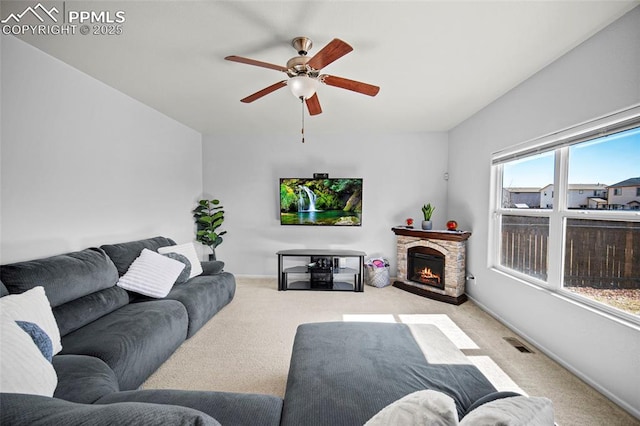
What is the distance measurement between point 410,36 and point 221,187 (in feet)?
12.4

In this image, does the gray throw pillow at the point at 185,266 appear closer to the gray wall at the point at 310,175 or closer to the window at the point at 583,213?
the gray wall at the point at 310,175

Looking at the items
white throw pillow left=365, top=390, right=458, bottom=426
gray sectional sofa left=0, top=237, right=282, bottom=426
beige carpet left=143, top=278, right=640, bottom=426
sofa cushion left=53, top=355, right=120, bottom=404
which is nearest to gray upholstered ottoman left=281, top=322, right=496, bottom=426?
gray sectional sofa left=0, top=237, right=282, bottom=426

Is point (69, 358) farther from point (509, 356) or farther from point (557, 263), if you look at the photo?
point (557, 263)

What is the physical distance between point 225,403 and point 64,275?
167cm

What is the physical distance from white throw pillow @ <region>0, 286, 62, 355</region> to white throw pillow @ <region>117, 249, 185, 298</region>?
73 cm

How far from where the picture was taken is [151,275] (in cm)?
246

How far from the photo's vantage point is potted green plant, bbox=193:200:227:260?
4.22 metres

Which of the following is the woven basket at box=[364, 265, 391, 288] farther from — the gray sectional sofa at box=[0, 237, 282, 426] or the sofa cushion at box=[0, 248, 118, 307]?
the sofa cushion at box=[0, 248, 118, 307]

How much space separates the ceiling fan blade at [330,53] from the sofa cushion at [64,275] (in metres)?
2.36

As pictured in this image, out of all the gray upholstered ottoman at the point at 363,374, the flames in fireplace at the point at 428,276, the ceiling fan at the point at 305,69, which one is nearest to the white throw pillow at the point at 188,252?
the gray upholstered ottoman at the point at 363,374

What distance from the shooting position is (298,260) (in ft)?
15.0

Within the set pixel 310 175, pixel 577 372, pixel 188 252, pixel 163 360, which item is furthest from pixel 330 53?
pixel 577 372

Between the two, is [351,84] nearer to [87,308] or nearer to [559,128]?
[559,128]

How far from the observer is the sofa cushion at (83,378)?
3.97ft
